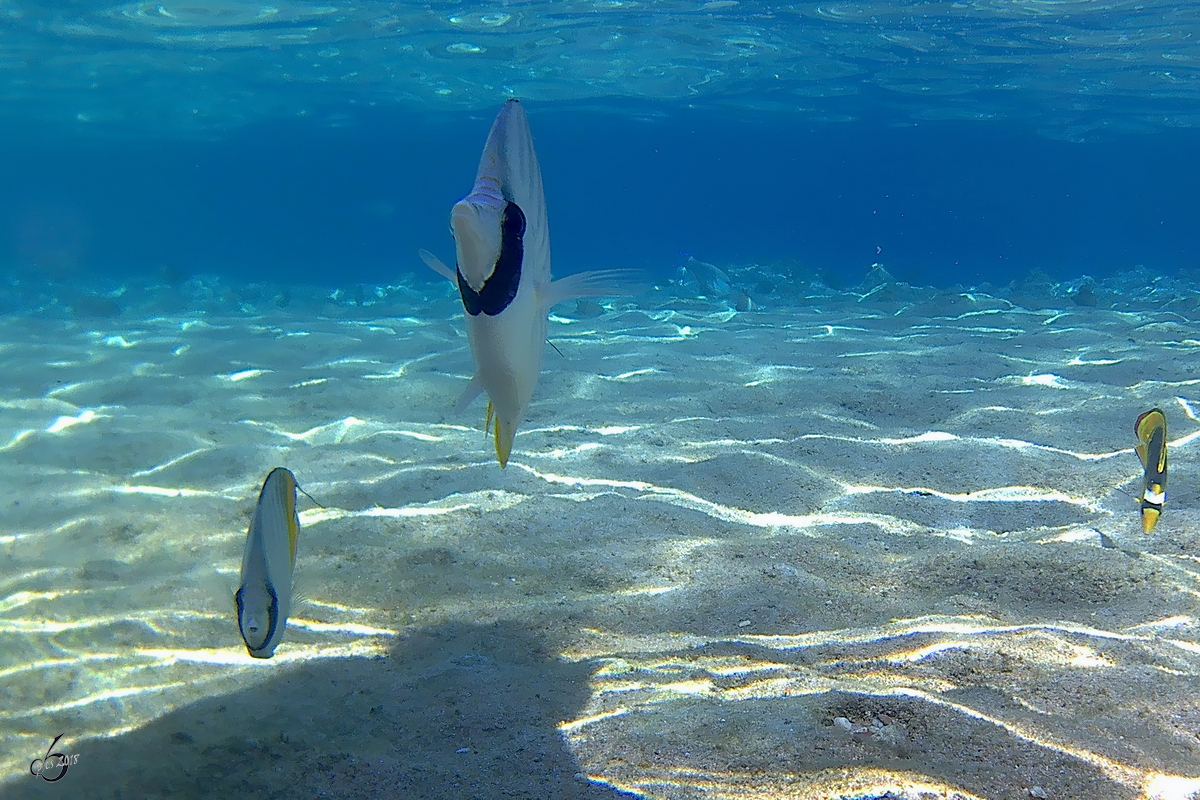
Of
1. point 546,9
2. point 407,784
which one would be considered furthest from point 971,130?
point 407,784

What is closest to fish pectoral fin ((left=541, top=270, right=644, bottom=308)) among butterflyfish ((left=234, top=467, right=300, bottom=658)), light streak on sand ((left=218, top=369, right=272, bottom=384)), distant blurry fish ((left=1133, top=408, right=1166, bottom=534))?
butterflyfish ((left=234, top=467, right=300, bottom=658))

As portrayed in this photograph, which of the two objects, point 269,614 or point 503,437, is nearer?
point 503,437

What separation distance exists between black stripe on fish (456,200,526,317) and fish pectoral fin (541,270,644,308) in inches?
5.3

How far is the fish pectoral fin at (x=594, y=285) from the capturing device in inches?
54.3

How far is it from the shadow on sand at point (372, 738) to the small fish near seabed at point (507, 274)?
4.44 feet

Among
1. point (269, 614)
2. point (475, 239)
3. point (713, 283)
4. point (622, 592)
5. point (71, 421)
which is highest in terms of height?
point (475, 239)

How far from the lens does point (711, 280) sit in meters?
20.0

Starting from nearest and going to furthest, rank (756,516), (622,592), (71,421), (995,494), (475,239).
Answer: (475,239), (622,592), (756,516), (995,494), (71,421)

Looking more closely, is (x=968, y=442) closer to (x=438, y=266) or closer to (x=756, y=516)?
(x=756, y=516)

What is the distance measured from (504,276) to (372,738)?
199 centimetres

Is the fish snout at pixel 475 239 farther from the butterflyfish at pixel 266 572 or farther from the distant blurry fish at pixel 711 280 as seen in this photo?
the distant blurry fish at pixel 711 280

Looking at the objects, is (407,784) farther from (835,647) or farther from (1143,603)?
(1143,603)

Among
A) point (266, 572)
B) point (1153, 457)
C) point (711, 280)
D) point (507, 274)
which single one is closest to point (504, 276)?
point (507, 274)

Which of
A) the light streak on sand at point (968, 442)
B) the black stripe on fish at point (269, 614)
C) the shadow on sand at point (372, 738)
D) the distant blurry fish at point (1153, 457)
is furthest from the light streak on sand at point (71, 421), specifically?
the distant blurry fish at point (1153, 457)
